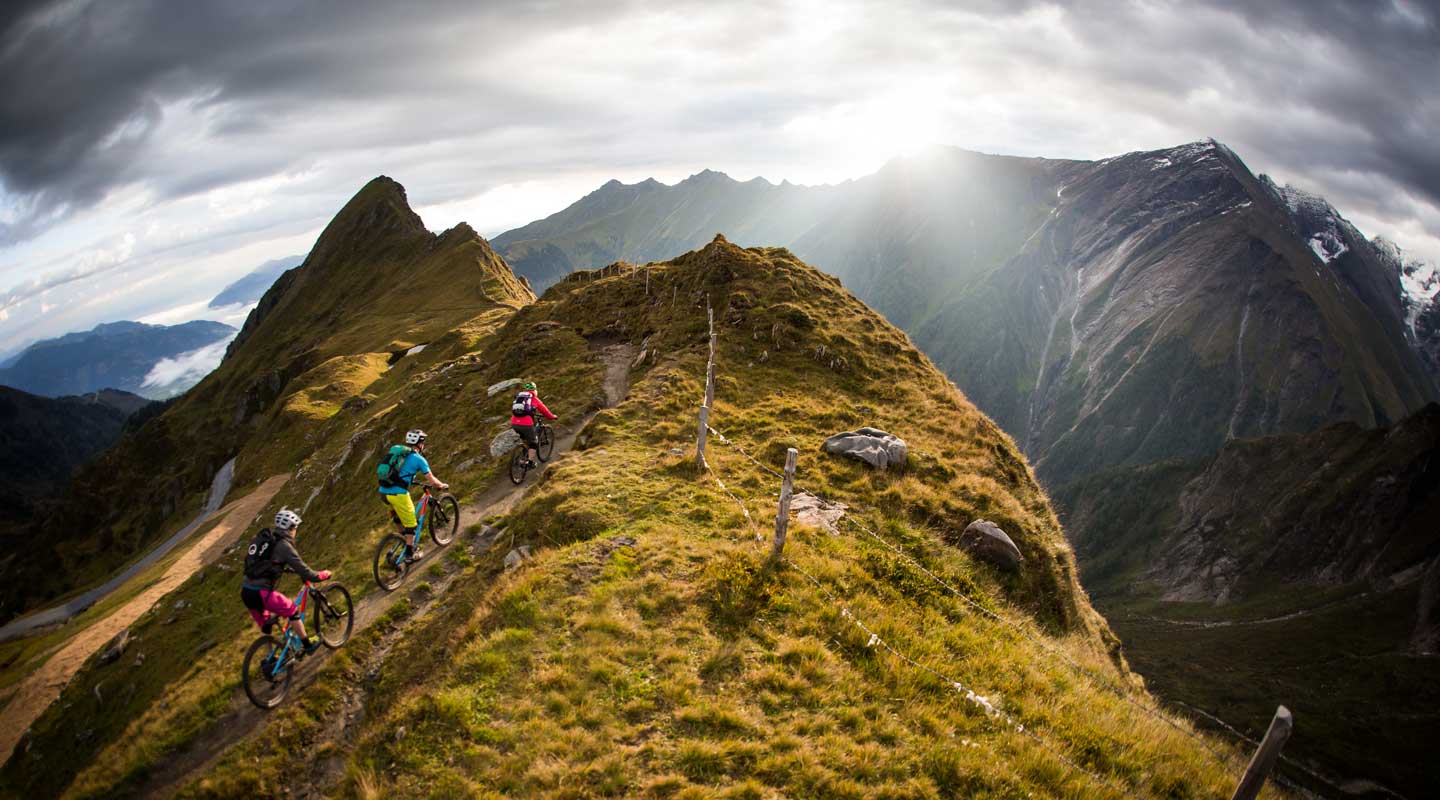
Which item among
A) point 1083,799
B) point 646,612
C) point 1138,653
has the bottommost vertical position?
point 1138,653

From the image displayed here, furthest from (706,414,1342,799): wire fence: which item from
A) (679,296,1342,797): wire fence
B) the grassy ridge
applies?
the grassy ridge

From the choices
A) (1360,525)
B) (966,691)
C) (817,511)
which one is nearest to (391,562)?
(817,511)

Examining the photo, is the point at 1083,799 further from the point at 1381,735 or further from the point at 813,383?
the point at 1381,735

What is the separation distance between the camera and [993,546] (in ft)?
53.6

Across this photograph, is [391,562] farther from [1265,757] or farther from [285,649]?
[1265,757]

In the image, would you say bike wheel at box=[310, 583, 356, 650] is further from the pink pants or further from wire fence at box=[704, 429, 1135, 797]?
wire fence at box=[704, 429, 1135, 797]

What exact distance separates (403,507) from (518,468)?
5.70m

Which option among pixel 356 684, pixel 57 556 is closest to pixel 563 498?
pixel 356 684

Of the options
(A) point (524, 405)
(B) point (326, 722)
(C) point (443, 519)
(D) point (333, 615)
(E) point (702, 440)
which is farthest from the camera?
(A) point (524, 405)

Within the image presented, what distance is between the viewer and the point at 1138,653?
6220 inches

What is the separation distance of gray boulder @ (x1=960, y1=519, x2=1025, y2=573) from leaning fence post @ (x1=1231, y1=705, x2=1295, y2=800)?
27.9 ft

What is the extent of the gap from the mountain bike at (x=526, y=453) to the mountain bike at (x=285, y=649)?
7.52 m

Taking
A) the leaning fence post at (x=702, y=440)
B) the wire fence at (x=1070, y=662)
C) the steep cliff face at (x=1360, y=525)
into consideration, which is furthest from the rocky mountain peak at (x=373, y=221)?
the steep cliff face at (x=1360, y=525)

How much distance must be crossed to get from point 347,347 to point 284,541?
98175mm
